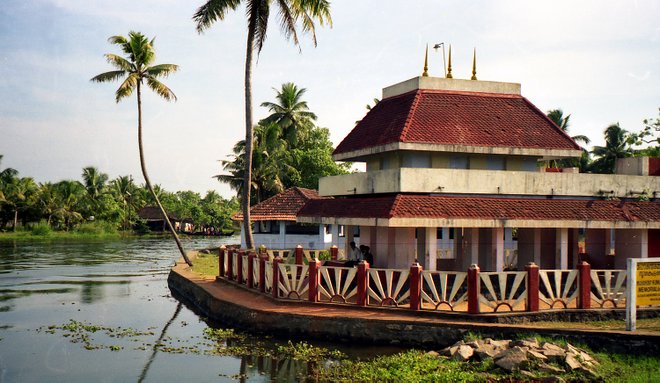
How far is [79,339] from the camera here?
1593 cm

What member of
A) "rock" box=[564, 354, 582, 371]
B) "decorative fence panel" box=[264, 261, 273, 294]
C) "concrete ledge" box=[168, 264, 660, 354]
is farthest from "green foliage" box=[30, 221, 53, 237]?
"rock" box=[564, 354, 582, 371]

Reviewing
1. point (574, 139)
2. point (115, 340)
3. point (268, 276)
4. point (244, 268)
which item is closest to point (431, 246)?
point (268, 276)

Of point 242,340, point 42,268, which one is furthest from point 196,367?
point 42,268

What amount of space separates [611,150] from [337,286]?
150ft

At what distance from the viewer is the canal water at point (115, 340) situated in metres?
13.0

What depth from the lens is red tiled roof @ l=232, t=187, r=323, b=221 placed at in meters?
32.9

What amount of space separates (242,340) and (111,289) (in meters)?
12.1

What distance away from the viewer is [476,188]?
56.9 feet

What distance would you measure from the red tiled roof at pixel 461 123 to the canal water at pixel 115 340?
21.8 ft

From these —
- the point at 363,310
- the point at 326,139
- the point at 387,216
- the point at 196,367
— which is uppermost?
the point at 326,139

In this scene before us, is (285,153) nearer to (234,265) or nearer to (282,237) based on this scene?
(282,237)

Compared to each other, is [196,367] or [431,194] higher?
[431,194]

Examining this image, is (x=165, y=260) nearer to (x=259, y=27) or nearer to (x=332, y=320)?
(x=259, y=27)

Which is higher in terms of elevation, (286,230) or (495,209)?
(495,209)
